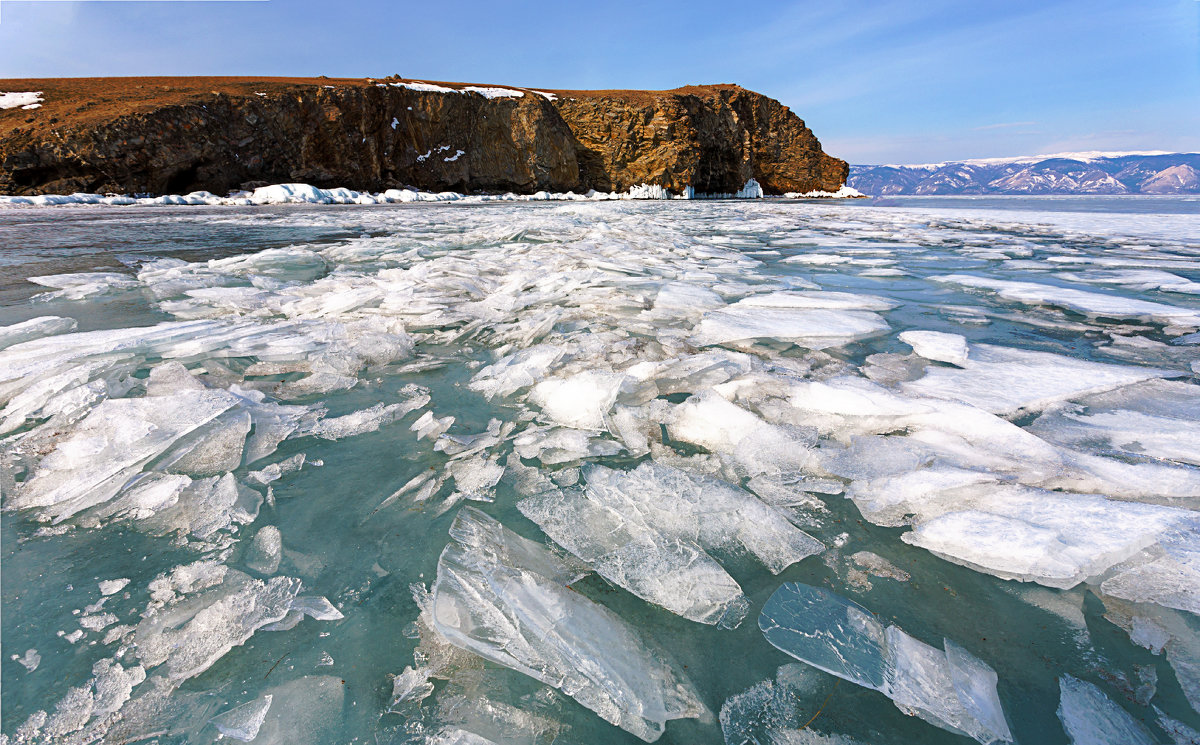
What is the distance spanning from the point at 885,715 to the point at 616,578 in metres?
0.39

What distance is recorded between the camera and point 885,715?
617 millimetres

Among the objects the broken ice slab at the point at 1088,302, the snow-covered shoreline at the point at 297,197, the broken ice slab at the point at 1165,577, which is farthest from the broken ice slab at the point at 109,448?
the snow-covered shoreline at the point at 297,197

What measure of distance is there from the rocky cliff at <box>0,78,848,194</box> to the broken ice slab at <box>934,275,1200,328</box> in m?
27.2

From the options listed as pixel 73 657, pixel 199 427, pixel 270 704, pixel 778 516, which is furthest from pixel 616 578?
pixel 199 427

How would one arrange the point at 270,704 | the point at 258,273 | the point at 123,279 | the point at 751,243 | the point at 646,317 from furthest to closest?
1. the point at 751,243
2. the point at 258,273
3. the point at 123,279
4. the point at 646,317
5. the point at 270,704

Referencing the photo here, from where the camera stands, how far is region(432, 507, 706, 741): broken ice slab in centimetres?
62

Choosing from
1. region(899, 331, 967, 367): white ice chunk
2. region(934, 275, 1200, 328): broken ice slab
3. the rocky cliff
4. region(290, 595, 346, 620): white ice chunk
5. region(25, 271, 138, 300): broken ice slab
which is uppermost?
the rocky cliff

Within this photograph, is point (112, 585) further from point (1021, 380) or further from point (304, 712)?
point (1021, 380)

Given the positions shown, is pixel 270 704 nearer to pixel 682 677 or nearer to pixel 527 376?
pixel 682 677

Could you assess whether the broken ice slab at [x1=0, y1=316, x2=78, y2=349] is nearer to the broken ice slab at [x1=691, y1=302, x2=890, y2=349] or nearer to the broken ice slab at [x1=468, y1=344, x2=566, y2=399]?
the broken ice slab at [x1=468, y1=344, x2=566, y2=399]

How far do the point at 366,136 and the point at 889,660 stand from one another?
2899cm

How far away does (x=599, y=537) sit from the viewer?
0.90 meters

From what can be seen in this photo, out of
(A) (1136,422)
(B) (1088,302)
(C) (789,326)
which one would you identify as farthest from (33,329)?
(B) (1088,302)

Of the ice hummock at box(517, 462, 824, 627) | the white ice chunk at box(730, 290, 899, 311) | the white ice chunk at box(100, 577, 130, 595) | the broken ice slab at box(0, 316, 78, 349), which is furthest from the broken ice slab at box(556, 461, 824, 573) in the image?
the broken ice slab at box(0, 316, 78, 349)
